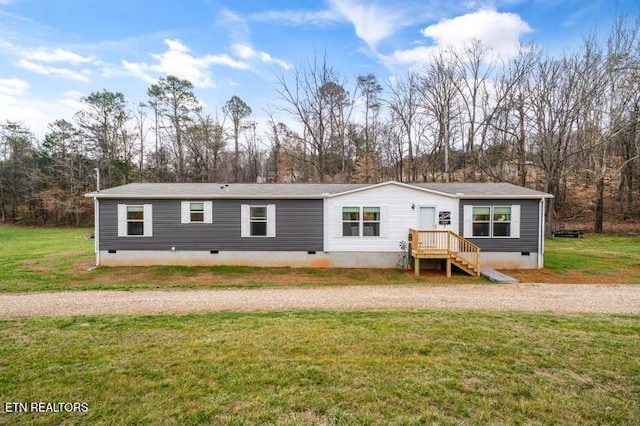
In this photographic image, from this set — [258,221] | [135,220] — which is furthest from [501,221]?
[135,220]

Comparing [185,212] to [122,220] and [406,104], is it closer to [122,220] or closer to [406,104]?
[122,220]

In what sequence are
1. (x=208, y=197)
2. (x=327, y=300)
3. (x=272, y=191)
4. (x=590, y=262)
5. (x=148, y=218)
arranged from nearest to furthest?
(x=327, y=300)
(x=208, y=197)
(x=148, y=218)
(x=590, y=262)
(x=272, y=191)

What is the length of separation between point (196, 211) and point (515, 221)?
12.9 meters

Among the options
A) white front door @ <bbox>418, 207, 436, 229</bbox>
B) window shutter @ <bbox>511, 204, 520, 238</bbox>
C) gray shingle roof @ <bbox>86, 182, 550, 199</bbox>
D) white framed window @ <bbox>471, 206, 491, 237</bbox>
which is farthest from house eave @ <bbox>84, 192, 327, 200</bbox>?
window shutter @ <bbox>511, 204, 520, 238</bbox>

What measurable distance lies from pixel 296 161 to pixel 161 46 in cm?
1401

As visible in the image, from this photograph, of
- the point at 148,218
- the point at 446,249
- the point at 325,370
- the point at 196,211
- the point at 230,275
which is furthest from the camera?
the point at 196,211

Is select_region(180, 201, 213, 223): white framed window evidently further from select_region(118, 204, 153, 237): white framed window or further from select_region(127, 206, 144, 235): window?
select_region(127, 206, 144, 235): window

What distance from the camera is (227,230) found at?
13.0 meters

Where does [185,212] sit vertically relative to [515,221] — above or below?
above

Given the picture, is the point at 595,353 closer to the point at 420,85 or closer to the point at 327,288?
the point at 327,288

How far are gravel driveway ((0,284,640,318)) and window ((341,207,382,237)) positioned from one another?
12.4 feet

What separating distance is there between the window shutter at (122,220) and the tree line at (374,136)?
855cm

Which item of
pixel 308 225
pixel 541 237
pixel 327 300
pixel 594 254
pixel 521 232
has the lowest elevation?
pixel 327 300

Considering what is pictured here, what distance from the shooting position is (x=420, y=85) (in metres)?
27.2
